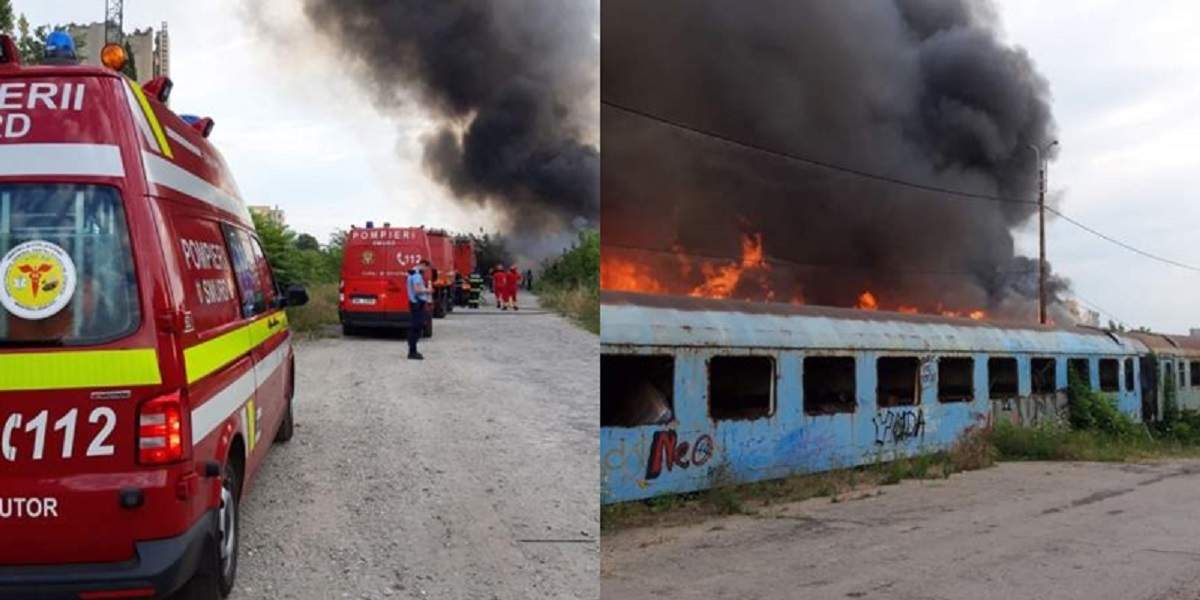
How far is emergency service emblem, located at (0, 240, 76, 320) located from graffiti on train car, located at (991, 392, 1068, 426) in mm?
11096

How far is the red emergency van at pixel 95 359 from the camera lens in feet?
9.34

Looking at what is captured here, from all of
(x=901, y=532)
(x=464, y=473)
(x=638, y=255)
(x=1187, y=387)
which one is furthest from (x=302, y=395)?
(x=1187, y=387)

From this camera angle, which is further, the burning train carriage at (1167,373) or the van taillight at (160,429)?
the burning train carriage at (1167,373)

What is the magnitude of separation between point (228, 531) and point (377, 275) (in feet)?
36.7

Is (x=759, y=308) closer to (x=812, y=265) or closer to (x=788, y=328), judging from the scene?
(x=788, y=328)

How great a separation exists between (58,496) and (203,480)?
0.43 meters

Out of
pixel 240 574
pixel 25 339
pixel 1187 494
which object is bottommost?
pixel 1187 494

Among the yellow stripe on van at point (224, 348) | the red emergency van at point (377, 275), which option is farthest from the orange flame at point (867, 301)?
the yellow stripe on van at point (224, 348)

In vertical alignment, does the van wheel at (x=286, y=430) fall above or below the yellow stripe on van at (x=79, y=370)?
below

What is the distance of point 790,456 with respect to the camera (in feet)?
27.5

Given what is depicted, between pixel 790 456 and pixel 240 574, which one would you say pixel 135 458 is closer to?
pixel 240 574

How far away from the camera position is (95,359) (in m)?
2.89

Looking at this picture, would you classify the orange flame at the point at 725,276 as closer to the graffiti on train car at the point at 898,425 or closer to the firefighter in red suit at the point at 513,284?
the firefighter in red suit at the point at 513,284

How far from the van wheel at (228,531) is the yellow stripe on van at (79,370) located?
0.78 metres
